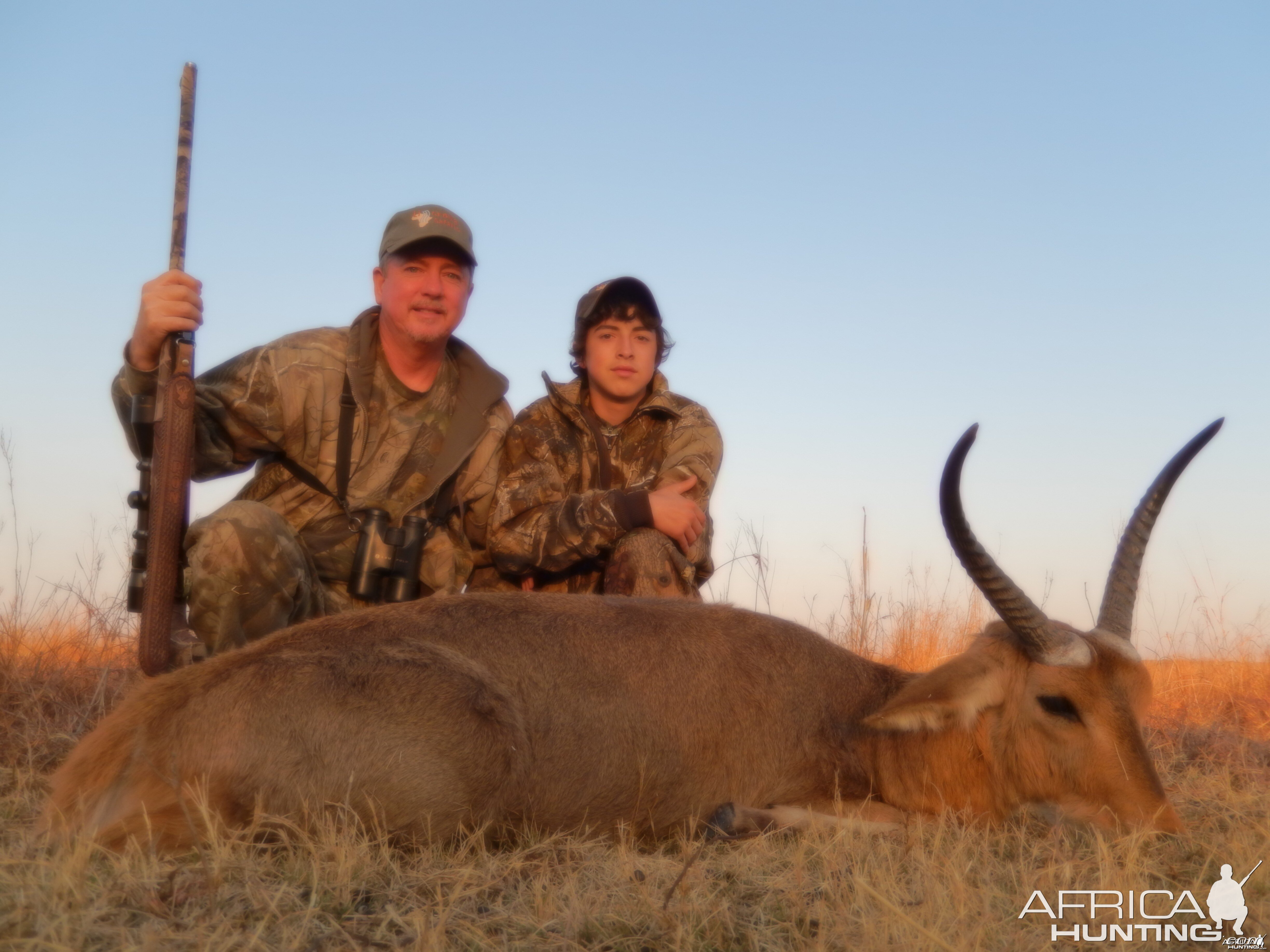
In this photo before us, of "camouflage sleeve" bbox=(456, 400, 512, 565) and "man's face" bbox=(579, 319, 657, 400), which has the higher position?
"man's face" bbox=(579, 319, 657, 400)

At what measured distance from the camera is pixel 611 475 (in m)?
7.29

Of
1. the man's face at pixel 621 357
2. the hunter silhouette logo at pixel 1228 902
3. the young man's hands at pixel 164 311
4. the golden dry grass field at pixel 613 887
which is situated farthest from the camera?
the man's face at pixel 621 357

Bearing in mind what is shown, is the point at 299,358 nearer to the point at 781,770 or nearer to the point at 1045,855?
the point at 781,770

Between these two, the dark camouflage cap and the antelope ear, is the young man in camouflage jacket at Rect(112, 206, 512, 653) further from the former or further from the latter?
the antelope ear

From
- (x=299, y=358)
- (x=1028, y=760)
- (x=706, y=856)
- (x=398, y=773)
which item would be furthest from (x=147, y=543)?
(x=1028, y=760)

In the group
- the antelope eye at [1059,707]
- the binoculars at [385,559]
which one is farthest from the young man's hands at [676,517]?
the antelope eye at [1059,707]

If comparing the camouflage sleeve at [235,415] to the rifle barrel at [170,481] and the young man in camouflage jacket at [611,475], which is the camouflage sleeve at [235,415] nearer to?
the rifle barrel at [170,481]

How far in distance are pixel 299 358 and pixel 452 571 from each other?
5.36ft

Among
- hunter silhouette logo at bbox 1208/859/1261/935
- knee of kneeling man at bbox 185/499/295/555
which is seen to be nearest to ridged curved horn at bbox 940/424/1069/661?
hunter silhouette logo at bbox 1208/859/1261/935

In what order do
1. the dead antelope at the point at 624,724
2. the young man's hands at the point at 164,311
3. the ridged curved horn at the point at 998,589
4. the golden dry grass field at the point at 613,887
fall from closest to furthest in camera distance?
1. the golden dry grass field at the point at 613,887
2. the dead antelope at the point at 624,724
3. the ridged curved horn at the point at 998,589
4. the young man's hands at the point at 164,311

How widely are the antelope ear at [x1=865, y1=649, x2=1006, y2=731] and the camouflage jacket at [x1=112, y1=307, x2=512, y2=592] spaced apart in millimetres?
3249

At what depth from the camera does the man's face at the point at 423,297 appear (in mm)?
6754

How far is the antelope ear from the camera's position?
14.5ft

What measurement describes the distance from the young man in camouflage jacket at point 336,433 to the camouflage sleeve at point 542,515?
0.61ft
